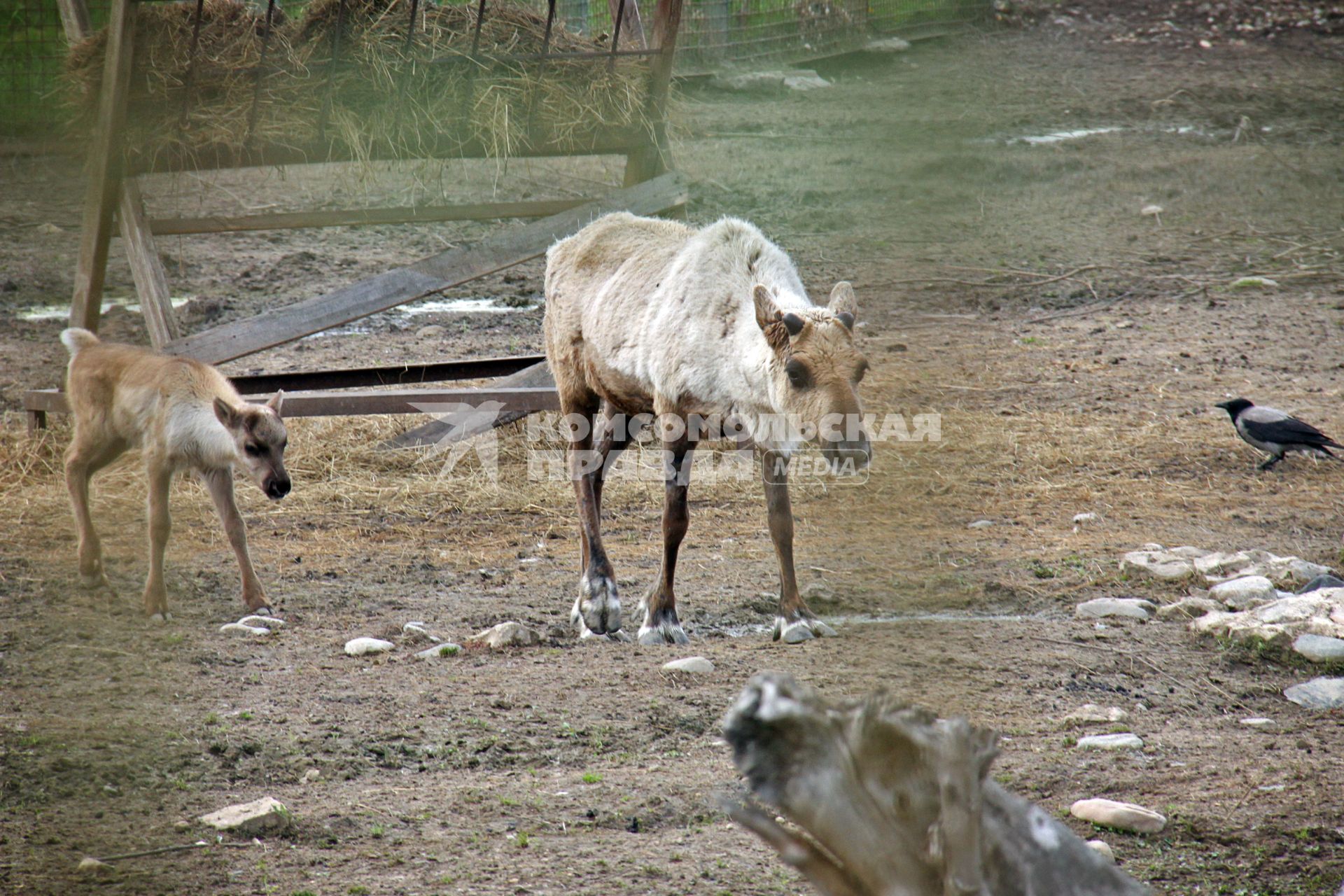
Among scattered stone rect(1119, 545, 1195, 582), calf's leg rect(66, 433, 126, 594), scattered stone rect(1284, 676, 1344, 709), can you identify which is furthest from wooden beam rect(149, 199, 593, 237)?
scattered stone rect(1284, 676, 1344, 709)

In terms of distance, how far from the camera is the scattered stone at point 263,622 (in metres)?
4.87

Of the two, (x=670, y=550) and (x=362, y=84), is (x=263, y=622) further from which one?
(x=362, y=84)

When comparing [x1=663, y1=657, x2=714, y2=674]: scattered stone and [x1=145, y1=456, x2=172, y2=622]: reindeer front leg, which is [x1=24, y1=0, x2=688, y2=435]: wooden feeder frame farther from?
[x1=663, y1=657, x2=714, y2=674]: scattered stone

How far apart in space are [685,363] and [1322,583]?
262cm

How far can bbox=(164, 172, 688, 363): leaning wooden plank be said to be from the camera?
6.37 meters

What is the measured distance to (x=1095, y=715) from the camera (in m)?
3.66

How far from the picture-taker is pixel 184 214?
10234mm

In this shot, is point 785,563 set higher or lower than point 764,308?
lower

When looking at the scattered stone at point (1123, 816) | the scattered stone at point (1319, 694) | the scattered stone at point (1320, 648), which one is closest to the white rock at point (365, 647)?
the scattered stone at point (1123, 816)

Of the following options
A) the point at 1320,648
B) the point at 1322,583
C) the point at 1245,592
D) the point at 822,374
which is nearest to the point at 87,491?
the point at 822,374

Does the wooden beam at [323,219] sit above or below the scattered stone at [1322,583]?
above

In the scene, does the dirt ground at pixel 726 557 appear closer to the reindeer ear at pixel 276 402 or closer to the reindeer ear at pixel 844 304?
the reindeer ear at pixel 844 304

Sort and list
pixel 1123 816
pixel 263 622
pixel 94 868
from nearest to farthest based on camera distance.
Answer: pixel 94 868 → pixel 1123 816 → pixel 263 622

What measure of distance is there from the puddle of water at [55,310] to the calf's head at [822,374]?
21.6 feet
